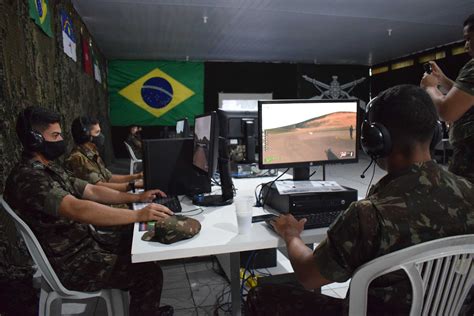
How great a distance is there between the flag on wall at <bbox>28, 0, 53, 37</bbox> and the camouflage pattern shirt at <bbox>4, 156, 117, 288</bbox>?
6.81ft

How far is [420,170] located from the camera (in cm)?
84

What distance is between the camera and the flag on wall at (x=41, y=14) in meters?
2.87

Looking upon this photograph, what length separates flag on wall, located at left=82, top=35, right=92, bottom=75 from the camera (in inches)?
213

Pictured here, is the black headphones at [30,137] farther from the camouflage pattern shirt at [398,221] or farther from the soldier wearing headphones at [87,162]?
the camouflage pattern shirt at [398,221]

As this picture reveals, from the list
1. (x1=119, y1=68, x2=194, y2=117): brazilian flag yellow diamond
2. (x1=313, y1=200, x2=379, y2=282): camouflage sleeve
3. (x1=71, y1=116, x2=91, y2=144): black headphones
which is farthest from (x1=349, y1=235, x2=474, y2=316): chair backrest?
(x1=119, y1=68, x2=194, y2=117): brazilian flag yellow diamond

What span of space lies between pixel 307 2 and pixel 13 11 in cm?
369

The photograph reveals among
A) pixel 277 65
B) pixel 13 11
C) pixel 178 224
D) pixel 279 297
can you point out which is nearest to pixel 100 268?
pixel 178 224

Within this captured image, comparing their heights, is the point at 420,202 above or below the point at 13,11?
below

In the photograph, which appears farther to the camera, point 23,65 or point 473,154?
point 23,65

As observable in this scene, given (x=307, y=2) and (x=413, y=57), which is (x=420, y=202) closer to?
(x=307, y=2)

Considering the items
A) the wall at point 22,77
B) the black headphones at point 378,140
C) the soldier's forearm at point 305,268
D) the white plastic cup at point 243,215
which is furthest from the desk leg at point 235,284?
the wall at point 22,77

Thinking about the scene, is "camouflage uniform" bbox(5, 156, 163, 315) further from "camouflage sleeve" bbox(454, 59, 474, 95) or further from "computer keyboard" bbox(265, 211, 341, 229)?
"camouflage sleeve" bbox(454, 59, 474, 95)

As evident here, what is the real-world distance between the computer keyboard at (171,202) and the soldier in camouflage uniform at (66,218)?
19 centimetres

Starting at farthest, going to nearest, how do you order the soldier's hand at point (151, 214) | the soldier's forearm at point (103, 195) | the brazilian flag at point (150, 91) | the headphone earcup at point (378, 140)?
1. the brazilian flag at point (150, 91)
2. the soldier's forearm at point (103, 195)
3. the soldier's hand at point (151, 214)
4. the headphone earcup at point (378, 140)
